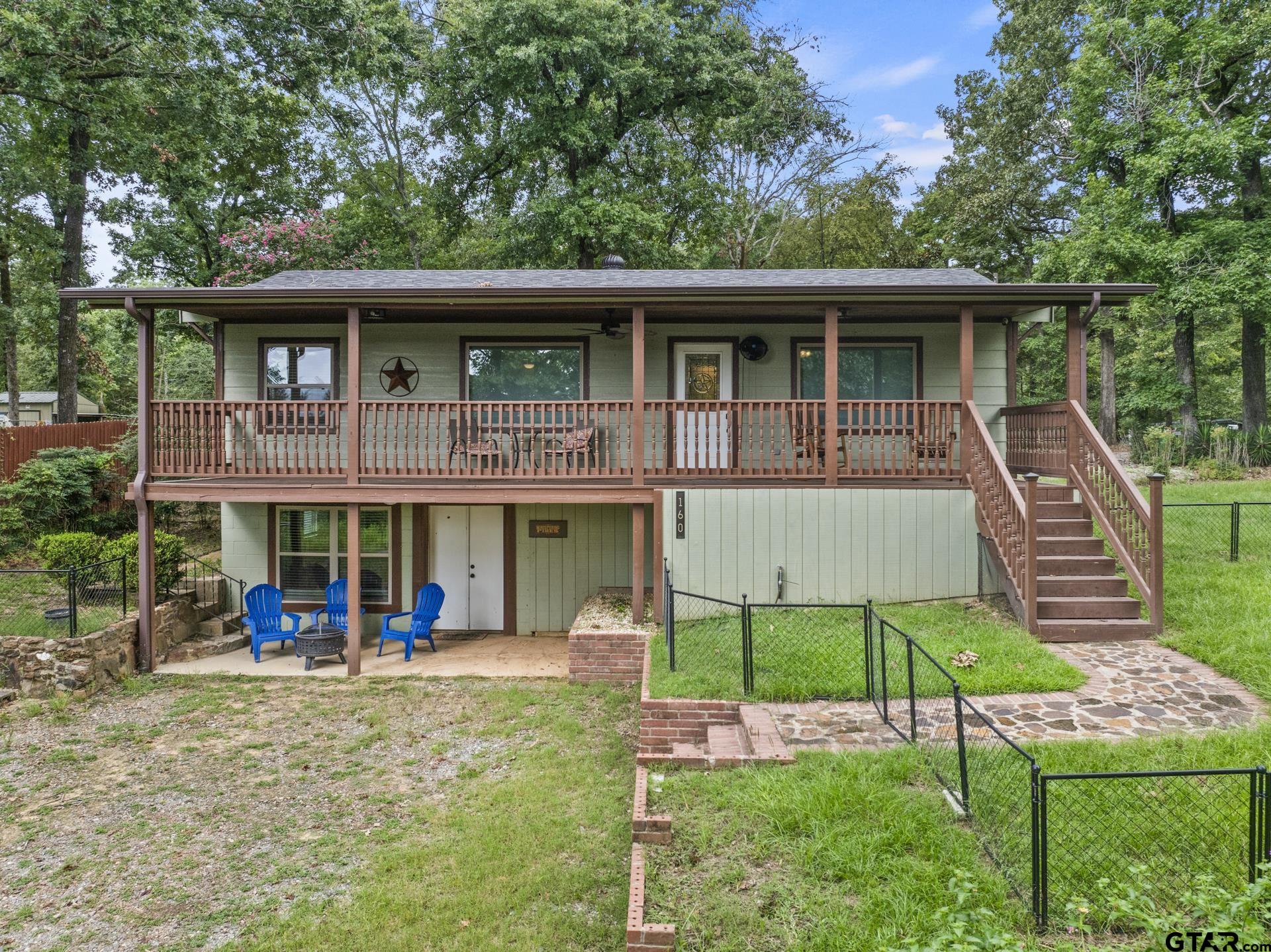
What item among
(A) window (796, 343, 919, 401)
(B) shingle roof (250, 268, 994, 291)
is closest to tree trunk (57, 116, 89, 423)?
(B) shingle roof (250, 268, 994, 291)

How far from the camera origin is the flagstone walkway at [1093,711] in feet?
15.4

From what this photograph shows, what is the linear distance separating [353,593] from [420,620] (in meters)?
1.03

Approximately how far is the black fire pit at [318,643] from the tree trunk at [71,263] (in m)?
11.8

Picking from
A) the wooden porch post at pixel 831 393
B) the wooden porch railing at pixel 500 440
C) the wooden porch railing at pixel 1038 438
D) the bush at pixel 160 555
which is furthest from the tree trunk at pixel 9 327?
the wooden porch railing at pixel 1038 438

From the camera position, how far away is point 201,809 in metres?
5.14

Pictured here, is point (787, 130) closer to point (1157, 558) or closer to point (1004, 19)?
point (1004, 19)

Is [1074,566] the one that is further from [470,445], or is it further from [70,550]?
[70,550]

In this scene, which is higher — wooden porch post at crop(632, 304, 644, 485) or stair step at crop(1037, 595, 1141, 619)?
wooden porch post at crop(632, 304, 644, 485)

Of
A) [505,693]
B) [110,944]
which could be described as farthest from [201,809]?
[505,693]

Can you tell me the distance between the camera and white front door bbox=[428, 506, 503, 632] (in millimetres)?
10352

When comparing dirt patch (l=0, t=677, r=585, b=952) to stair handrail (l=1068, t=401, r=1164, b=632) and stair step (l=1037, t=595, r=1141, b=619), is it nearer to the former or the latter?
stair step (l=1037, t=595, r=1141, b=619)

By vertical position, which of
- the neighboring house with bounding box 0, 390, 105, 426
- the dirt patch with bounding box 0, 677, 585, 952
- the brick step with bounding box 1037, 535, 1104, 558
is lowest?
the dirt patch with bounding box 0, 677, 585, 952

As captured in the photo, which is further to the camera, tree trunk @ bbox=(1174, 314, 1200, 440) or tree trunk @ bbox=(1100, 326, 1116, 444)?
tree trunk @ bbox=(1100, 326, 1116, 444)

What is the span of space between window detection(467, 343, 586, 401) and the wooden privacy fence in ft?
31.4
